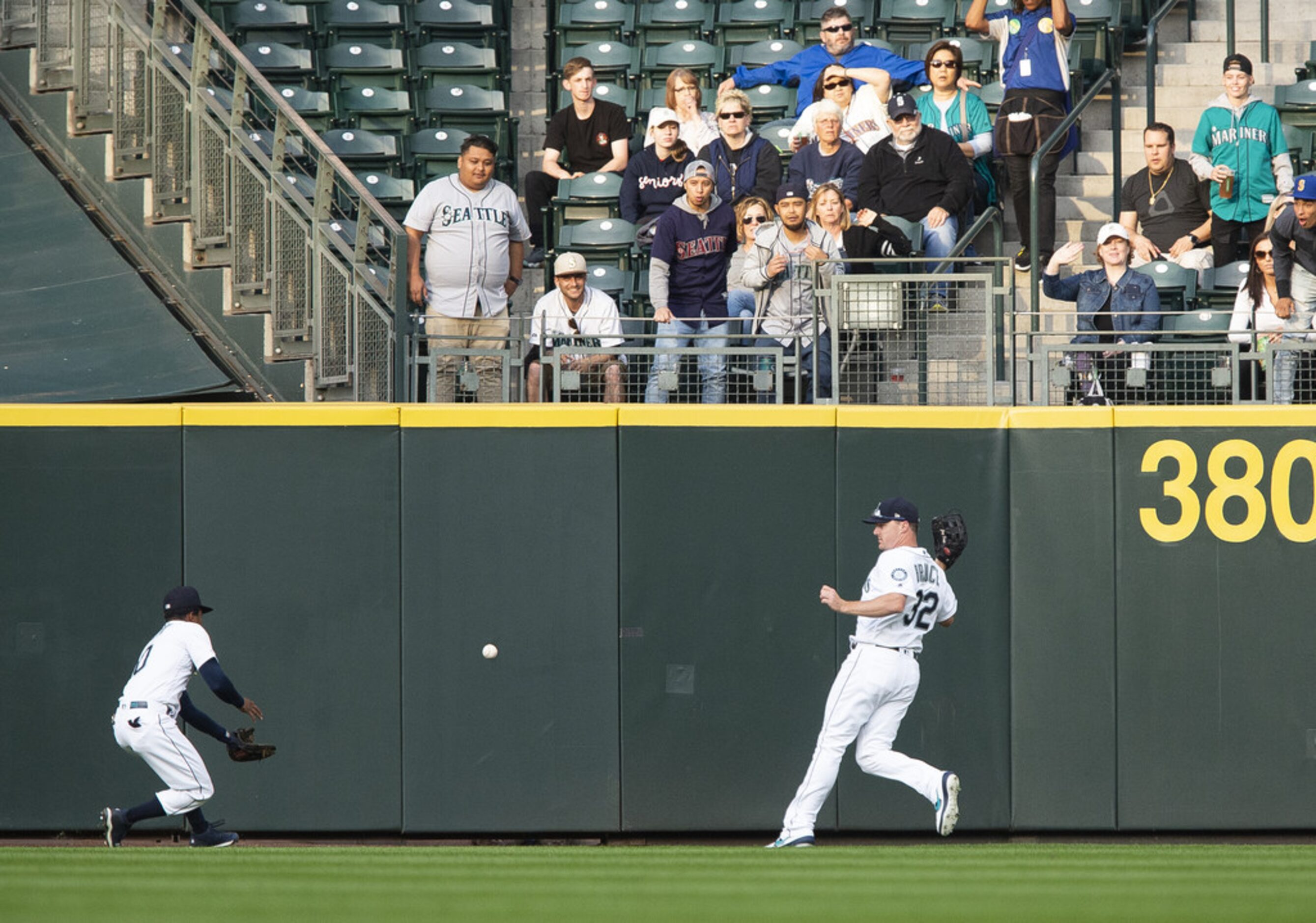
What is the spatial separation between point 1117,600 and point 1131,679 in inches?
18.2

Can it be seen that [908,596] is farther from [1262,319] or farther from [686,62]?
[686,62]

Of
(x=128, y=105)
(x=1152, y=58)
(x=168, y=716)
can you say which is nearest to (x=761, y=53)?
(x=1152, y=58)

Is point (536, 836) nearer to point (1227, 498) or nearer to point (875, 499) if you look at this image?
point (875, 499)

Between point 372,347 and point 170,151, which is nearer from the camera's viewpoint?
point 372,347

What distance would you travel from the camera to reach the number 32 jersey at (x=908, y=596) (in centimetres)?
938

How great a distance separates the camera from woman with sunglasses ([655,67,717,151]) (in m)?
Result: 13.3

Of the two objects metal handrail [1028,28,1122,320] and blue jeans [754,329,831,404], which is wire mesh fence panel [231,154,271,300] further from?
metal handrail [1028,28,1122,320]

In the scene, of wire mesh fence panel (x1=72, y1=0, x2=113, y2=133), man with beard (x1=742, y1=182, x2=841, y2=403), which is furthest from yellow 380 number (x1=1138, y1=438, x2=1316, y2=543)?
wire mesh fence panel (x1=72, y1=0, x2=113, y2=133)

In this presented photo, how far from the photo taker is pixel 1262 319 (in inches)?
440

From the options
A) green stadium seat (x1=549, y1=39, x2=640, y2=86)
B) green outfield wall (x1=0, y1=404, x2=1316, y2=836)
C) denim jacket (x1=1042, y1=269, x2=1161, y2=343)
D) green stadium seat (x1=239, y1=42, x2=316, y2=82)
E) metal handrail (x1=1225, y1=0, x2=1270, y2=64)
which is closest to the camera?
green outfield wall (x1=0, y1=404, x2=1316, y2=836)

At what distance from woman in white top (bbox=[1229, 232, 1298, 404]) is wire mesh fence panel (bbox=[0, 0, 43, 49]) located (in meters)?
8.49

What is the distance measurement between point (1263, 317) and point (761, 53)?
18.2 feet

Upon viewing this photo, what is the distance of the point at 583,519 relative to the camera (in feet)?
34.8

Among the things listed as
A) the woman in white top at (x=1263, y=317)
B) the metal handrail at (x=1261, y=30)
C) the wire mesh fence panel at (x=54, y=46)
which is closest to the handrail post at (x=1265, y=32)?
the metal handrail at (x=1261, y=30)
